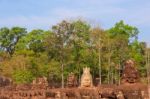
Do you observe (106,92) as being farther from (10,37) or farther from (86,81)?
(10,37)

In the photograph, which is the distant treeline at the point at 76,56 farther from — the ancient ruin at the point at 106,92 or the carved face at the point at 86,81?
the ancient ruin at the point at 106,92

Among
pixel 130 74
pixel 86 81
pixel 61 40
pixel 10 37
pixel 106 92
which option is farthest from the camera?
pixel 10 37

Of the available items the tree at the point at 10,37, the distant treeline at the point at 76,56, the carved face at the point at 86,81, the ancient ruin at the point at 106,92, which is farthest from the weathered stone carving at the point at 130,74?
the tree at the point at 10,37

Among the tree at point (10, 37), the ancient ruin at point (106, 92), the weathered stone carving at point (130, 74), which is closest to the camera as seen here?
the ancient ruin at point (106, 92)

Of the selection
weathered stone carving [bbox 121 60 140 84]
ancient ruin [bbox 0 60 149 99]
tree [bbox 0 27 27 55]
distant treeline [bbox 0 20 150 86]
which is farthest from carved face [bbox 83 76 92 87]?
tree [bbox 0 27 27 55]

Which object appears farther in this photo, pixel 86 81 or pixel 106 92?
pixel 86 81

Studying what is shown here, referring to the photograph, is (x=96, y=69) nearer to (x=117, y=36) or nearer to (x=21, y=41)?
(x=117, y=36)

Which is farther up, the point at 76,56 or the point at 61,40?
the point at 61,40

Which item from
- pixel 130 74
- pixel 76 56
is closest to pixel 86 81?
pixel 130 74

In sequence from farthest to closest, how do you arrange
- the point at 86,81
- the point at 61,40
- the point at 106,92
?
the point at 61,40, the point at 86,81, the point at 106,92

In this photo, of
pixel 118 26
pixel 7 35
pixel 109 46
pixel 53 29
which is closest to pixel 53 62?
pixel 53 29

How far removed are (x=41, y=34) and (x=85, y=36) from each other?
8.79 m

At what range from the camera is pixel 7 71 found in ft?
155

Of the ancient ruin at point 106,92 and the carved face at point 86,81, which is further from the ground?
the carved face at point 86,81
